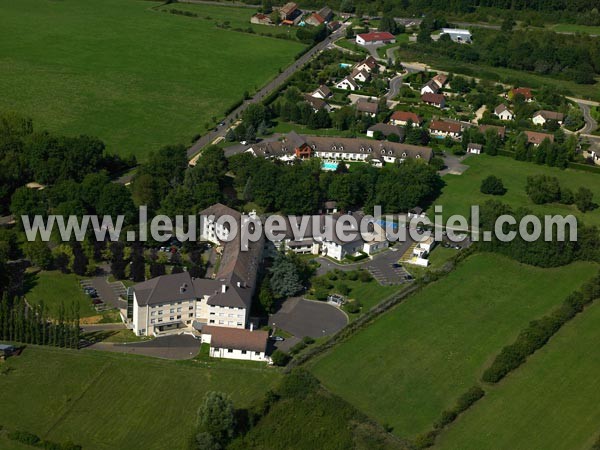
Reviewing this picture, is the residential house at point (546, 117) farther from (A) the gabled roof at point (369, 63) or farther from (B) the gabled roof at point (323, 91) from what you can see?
(B) the gabled roof at point (323, 91)

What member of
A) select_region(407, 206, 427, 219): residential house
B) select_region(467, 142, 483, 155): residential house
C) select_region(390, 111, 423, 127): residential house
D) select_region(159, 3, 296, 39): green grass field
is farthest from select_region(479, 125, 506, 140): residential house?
select_region(159, 3, 296, 39): green grass field

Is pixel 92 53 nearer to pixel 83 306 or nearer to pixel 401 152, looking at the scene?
pixel 401 152

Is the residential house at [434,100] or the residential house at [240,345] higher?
the residential house at [434,100]

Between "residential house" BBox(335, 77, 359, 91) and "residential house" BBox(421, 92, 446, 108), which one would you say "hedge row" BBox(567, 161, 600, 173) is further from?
"residential house" BBox(335, 77, 359, 91)

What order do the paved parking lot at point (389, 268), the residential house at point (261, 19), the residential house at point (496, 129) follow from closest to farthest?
the paved parking lot at point (389, 268) → the residential house at point (496, 129) → the residential house at point (261, 19)

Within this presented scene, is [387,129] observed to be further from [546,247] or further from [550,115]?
[546,247]

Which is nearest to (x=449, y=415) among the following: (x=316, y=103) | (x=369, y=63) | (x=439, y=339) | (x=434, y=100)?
(x=439, y=339)

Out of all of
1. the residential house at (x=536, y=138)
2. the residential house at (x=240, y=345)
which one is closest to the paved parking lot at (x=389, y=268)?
the residential house at (x=240, y=345)
